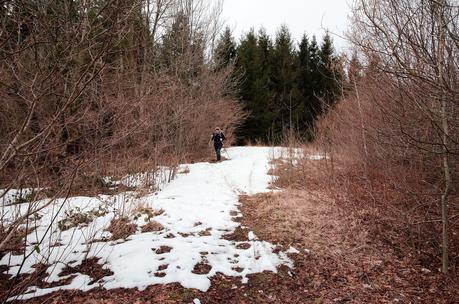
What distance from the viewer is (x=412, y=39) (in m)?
3.64

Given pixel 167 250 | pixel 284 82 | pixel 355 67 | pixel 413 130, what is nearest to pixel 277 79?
pixel 284 82

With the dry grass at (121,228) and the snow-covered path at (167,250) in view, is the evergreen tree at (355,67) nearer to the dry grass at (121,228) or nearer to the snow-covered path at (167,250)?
the snow-covered path at (167,250)

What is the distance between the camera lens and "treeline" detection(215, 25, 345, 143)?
25031 mm

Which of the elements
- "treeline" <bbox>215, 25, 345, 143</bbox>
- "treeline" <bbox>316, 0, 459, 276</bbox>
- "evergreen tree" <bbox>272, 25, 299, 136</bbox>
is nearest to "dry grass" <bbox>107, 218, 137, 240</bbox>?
"treeline" <bbox>316, 0, 459, 276</bbox>

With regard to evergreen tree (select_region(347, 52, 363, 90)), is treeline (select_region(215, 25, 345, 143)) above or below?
above

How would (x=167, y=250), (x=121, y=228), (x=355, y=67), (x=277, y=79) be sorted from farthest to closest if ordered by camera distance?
1. (x=277, y=79)
2. (x=355, y=67)
3. (x=121, y=228)
4. (x=167, y=250)

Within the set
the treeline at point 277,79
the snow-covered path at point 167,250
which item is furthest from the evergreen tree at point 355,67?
the treeline at point 277,79

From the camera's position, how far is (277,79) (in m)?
26.6

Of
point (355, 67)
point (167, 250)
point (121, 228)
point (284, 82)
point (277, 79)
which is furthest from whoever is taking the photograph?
point (277, 79)

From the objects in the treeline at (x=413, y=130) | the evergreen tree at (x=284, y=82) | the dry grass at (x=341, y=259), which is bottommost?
the dry grass at (x=341, y=259)

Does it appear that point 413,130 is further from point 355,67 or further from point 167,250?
point 167,250

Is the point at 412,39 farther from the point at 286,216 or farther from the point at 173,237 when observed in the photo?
the point at 173,237

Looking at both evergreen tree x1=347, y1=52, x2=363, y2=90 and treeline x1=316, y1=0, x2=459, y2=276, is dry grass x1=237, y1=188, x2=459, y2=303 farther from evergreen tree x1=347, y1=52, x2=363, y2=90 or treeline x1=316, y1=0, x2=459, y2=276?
evergreen tree x1=347, y1=52, x2=363, y2=90

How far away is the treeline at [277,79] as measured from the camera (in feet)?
82.1
